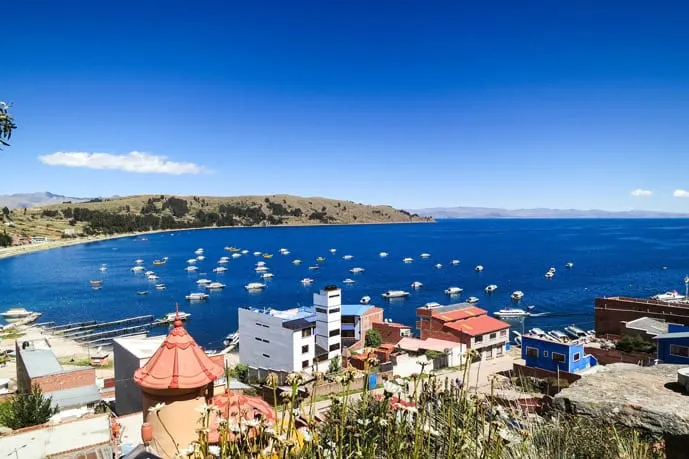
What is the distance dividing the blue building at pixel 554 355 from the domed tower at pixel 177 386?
74.1ft

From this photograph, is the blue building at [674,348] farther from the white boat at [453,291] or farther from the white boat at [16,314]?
the white boat at [16,314]

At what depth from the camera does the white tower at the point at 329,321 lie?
32406 millimetres

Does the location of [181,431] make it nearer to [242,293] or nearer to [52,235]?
[242,293]

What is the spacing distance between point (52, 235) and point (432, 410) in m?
155

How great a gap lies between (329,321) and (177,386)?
25.3 metres

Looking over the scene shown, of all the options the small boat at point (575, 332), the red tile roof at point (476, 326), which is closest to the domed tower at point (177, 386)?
the red tile roof at point (476, 326)

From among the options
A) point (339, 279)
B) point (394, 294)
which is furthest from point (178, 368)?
point (339, 279)

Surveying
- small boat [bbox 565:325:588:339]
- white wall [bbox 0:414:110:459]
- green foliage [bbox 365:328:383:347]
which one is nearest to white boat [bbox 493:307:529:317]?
small boat [bbox 565:325:588:339]

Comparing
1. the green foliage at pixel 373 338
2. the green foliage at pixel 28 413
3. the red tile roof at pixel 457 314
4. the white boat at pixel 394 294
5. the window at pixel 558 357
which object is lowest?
the white boat at pixel 394 294

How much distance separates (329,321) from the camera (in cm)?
3244

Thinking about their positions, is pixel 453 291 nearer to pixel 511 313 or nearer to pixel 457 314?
pixel 511 313

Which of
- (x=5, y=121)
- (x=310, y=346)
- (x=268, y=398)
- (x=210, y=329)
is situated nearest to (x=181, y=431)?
(x=5, y=121)

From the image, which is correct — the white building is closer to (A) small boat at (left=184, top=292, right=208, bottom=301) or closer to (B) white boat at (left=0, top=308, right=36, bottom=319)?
(A) small boat at (left=184, top=292, right=208, bottom=301)

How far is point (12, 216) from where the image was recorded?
470ft
